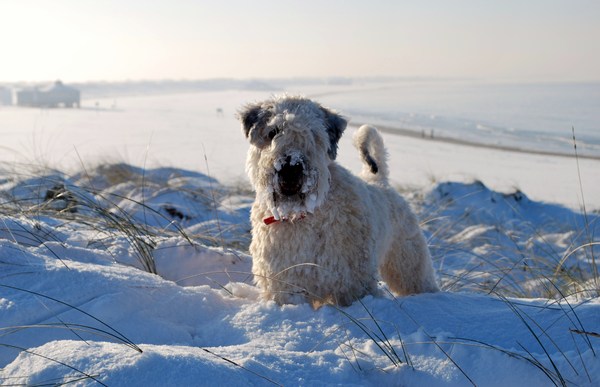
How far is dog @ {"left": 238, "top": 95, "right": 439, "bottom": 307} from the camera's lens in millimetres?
3398

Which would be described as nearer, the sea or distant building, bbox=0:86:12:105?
the sea

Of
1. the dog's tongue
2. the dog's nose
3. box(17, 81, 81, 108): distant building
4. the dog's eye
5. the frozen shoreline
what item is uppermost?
box(17, 81, 81, 108): distant building

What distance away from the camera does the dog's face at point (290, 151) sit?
132 inches

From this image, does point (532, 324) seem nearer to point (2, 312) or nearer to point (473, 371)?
point (473, 371)

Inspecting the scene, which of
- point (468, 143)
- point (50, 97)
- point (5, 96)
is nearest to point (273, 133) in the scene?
point (468, 143)

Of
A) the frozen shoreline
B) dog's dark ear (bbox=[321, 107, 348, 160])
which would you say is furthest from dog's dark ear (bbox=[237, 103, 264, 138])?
the frozen shoreline

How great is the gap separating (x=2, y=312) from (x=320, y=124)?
208cm

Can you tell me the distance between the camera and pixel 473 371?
234 cm

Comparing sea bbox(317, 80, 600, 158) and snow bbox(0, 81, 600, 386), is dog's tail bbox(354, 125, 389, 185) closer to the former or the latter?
snow bbox(0, 81, 600, 386)

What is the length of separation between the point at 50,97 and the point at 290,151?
1438 inches

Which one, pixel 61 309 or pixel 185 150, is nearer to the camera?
pixel 61 309

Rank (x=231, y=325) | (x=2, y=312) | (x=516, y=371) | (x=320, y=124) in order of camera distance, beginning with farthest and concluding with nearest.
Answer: (x=320, y=124) → (x=231, y=325) → (x=2, y=312) → (x=516, y=371)

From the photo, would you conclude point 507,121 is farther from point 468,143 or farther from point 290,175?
point 290,175

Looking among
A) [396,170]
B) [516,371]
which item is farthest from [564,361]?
[396,170]
